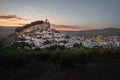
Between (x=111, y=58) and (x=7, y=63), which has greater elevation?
(x=7, y=63)

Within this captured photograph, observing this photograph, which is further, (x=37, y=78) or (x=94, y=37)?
(x=94, y=37)

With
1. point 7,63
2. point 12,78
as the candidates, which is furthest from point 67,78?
point 7,63

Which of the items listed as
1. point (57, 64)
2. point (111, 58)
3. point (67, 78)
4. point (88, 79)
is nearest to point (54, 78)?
point (67, 78)

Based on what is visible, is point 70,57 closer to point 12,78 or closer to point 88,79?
point 88,79

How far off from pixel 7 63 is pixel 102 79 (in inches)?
354

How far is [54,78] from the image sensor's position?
1927 cm

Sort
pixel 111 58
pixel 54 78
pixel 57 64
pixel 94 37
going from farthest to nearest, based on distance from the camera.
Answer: pixel 94 37 < pixel 111 58 < pixel 57 64 < pixel 54 78

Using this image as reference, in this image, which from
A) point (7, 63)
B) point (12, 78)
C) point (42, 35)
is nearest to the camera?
point (12, 78)

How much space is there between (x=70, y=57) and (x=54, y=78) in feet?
36.3

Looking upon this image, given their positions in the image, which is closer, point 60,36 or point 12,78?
point 12,78

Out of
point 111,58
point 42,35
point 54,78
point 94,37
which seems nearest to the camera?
point 54,78

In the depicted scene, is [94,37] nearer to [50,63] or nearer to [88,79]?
[50,63]

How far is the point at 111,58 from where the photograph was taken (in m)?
42.0

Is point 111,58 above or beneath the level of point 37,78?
beneath
